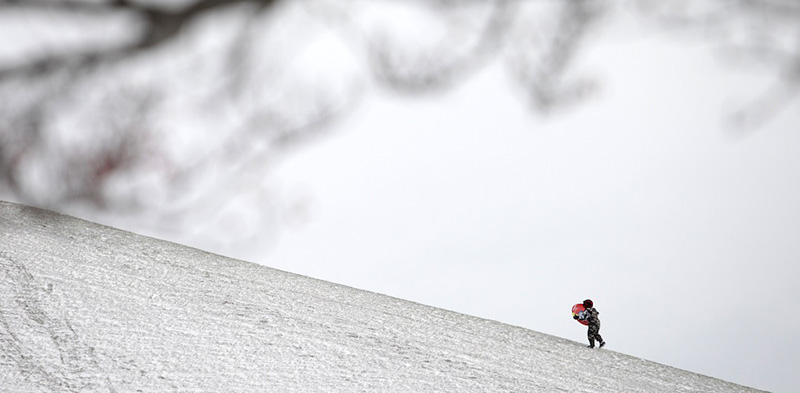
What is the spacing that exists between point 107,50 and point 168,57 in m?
0.26

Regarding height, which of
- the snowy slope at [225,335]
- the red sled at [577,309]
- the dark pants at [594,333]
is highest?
the red sled at [577,309]

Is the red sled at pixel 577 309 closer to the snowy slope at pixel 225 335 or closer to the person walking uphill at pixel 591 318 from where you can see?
the person walking uphill at pixel 591 318

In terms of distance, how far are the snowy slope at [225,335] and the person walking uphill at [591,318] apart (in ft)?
0.20

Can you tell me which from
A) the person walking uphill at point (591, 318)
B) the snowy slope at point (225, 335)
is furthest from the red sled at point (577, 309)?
the snowy slope at point (225, 335)

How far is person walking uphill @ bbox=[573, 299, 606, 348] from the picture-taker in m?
1.98

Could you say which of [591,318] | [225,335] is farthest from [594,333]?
[225,335]

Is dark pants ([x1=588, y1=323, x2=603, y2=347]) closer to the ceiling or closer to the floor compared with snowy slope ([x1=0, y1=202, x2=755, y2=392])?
closer to the ceiling

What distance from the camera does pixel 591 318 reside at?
2023mm

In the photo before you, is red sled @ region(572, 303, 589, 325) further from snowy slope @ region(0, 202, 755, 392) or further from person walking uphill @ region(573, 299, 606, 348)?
snowy slope @ region(0, 202, 755, 392)

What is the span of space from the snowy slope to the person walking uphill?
6cm

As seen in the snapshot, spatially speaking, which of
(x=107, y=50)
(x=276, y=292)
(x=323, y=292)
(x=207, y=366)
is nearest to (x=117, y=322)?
(x=207, y=366)

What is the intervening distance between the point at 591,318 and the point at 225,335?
3.47 feet

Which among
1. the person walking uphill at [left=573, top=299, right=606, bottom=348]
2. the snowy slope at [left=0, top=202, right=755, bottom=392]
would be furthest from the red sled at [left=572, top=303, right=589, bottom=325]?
the snowy slope at [left=0, top=202, right=755, bottom=392]

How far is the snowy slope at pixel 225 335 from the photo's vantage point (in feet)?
5.14
